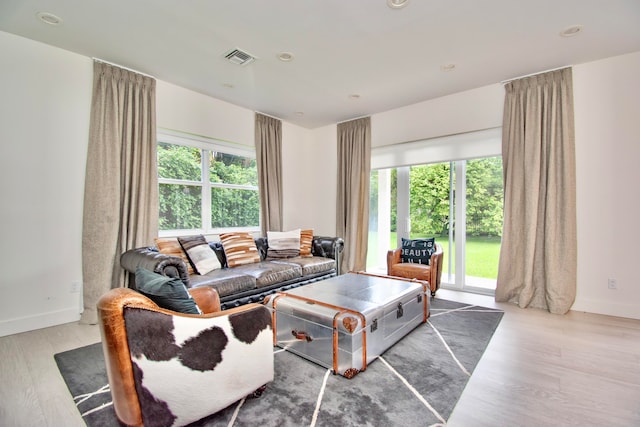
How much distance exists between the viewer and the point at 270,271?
341 centimetres

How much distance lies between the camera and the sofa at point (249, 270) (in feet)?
8.51

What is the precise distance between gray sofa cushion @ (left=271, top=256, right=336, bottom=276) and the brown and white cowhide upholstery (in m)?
2.06

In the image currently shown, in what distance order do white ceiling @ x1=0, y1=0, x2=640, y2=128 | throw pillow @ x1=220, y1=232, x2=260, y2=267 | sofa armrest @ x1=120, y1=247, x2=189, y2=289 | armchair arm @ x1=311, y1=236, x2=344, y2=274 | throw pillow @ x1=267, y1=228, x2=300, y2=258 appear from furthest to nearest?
armchair arm @ x1=311, y1=236, x2=344, y2=274
throw pillow @ x1=267, y1=228, x2=300, y2=258
throw pillow @ x1=220, y1=232, x2=260, y2=267
sofa armrest @ x1=120, y1=247, x2=189, y2=289
white ceiling @ x1=0, y1=0, x2=640, y2=128

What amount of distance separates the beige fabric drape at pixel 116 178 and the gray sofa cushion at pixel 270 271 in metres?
1.18

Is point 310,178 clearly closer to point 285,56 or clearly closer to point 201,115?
point 201,115

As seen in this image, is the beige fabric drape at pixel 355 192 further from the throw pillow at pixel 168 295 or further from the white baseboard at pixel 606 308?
the throw pillow at pixel 168 295

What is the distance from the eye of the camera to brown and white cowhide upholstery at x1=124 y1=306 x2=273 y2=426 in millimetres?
1335

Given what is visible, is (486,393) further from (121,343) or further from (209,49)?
(209,49)

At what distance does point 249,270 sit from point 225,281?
470 millimetres

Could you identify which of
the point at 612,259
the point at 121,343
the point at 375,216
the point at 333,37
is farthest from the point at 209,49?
the point at 612,259

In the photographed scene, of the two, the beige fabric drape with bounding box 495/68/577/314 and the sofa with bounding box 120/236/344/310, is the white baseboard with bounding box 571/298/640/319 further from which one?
the sofa with bounding box 120/236/344/310

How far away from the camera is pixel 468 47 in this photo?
2871 mm

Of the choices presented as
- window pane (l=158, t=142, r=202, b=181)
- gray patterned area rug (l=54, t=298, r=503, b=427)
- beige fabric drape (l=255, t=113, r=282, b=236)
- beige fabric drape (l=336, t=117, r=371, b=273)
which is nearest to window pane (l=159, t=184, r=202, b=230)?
window pane (l=158, t=142, r=202, b=181)

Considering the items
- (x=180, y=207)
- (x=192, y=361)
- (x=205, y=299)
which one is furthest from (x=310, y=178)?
(x=192, y=361)
